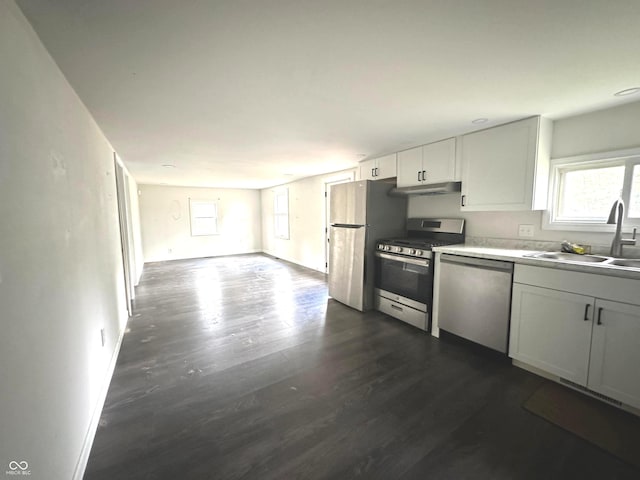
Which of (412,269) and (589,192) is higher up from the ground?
(589,192)

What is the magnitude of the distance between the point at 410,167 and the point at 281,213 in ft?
15.5

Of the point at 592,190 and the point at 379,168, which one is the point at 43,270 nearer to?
the point at 379,168

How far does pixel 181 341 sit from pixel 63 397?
156cm

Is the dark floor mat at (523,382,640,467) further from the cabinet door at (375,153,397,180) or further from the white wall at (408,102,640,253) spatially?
the cabinet door at (375,153,397,180)

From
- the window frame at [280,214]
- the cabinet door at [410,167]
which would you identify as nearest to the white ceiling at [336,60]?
the cabinet door at [410,167]

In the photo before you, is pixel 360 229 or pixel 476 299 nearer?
pixel 476 299

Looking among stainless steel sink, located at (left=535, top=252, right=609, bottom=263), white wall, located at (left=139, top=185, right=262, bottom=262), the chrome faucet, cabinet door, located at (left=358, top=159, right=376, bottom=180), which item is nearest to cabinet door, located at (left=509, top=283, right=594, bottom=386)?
stainless steel sink, located at (left=535, top=252, right=609, bottom=263)

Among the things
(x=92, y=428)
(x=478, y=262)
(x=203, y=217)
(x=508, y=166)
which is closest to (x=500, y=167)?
(x=508, y=166)

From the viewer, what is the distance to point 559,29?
4.01ft

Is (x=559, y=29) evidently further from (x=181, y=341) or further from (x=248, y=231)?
(x=248, y=231)

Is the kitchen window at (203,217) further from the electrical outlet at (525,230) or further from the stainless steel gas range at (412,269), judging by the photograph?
the electrical outlet at (525,230)

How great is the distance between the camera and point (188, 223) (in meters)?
7.52

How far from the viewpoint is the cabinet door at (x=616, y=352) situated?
1651 mm

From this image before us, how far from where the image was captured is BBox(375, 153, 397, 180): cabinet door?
140 inches
